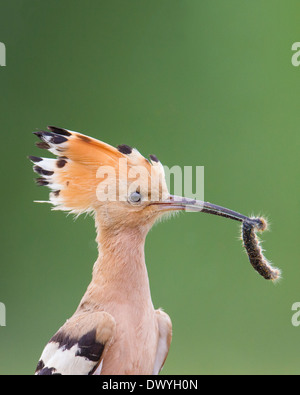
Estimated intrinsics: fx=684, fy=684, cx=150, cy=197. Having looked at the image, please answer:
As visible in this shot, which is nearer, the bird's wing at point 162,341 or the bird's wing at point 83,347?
the bird's wing at point 83,347

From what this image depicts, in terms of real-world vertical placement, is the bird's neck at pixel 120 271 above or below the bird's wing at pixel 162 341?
above

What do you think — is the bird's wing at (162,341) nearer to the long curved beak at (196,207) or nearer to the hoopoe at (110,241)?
the hoopoe at (110,241)

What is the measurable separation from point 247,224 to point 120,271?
295mm

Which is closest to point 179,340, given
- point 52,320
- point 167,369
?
point 167,369

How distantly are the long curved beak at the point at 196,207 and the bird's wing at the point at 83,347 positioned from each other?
271 mm

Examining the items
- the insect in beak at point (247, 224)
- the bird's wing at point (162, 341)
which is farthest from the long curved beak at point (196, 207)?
the bird's wing at point (162, 341)

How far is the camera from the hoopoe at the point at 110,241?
1.39 m

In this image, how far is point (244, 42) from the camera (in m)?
3.45

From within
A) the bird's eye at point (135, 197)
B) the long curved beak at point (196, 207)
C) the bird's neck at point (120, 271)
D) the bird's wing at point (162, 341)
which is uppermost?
the bird's eye at point (135, 197)

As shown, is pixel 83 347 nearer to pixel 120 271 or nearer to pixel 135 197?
pixel 120 271

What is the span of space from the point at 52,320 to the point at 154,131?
1054 millimetres

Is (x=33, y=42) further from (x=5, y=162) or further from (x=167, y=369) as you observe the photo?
(x=167, y=369)

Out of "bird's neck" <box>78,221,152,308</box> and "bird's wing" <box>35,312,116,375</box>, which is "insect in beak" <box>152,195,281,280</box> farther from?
"bird's wing" <box>35,312,116,375</box>

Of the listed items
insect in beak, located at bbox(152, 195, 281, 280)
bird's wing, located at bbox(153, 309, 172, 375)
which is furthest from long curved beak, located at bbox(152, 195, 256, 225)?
bird's wing, located at bbox(153, 309, 172, 375)
